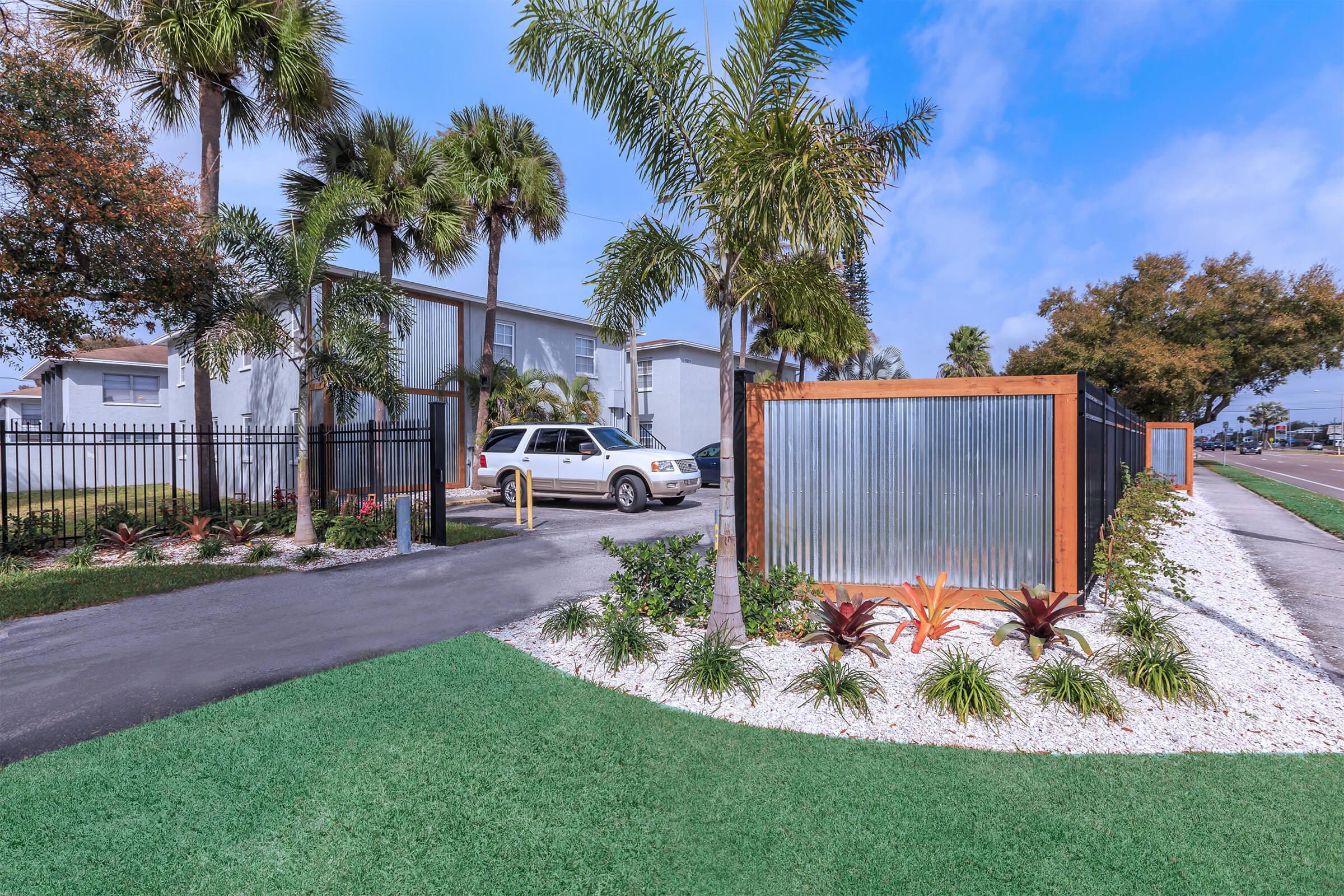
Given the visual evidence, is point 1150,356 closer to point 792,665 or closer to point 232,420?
point 792,665

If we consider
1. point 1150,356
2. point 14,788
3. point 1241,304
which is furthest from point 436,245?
point 1241,304

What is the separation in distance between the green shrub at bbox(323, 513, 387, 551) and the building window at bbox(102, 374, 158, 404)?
72.9 feet

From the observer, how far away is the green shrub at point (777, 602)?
5055mm

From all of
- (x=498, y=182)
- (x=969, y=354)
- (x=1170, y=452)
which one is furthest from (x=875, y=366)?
(x=498, y=182)

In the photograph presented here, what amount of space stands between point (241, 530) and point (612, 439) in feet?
24.3

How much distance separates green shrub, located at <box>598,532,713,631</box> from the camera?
5.37 meters

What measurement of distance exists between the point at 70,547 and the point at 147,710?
26.0 ft

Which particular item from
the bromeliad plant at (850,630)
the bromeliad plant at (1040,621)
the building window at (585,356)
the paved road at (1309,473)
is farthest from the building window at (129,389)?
the paved road at (1309,473)

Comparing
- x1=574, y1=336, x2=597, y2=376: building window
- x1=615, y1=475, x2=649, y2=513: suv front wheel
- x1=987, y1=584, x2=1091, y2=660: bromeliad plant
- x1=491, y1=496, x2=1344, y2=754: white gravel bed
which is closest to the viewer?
x1=491, y1=496, x2=1344, y2=754: white gravel bed

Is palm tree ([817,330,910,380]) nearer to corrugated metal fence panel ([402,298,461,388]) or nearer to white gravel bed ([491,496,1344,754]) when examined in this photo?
corrugated metal fence panel ([402,298,461,388])

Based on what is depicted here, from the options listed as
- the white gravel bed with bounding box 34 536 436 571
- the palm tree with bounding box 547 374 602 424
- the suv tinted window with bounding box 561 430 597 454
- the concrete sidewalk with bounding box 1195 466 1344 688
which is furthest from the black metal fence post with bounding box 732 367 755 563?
the palm tree with bounding box 547 374 602 424

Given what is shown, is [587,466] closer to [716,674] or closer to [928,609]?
[928,609]

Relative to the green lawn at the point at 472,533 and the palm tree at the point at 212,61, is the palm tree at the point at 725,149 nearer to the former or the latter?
the green lawn at the point at 472,533

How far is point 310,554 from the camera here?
349 inches
